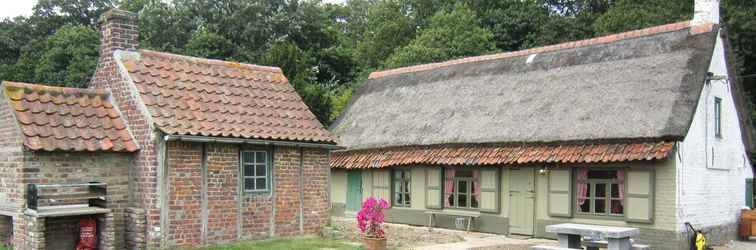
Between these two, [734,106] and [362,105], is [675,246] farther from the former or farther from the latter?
[362,105]

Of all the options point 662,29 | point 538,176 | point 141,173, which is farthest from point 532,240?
point 141,173

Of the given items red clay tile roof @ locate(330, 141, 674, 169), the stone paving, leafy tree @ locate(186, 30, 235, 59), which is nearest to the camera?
the stone paving

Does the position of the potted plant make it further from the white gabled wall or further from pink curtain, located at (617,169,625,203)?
the white gabled wall

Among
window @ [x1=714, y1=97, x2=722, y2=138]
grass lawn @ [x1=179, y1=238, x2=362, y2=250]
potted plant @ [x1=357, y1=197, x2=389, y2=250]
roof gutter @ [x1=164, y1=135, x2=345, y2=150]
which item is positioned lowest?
grass lawn @ [x1=179, y1=238, x2=362, y2=250]

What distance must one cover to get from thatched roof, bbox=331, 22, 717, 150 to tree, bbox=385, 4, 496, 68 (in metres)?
10.1

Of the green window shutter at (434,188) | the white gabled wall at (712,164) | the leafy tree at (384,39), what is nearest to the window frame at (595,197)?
the white gabled wall at (712,164)

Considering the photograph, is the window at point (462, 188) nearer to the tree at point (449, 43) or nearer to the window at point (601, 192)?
the window at point (601, 192)

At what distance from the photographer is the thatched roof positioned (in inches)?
603

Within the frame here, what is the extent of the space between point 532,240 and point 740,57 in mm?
17427

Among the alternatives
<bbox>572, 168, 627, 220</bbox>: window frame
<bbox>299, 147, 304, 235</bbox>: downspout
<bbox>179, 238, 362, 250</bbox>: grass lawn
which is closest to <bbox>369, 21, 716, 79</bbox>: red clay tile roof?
<bbox>572, 168, 627, 220</bbox>: window frame

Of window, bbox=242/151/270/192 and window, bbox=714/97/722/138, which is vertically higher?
window, bbox=714/97/722/138

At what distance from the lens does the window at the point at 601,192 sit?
1522 cm

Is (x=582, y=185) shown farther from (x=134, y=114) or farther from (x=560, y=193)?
(x=134, y=114)

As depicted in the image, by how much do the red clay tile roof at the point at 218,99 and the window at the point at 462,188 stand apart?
533 cm
